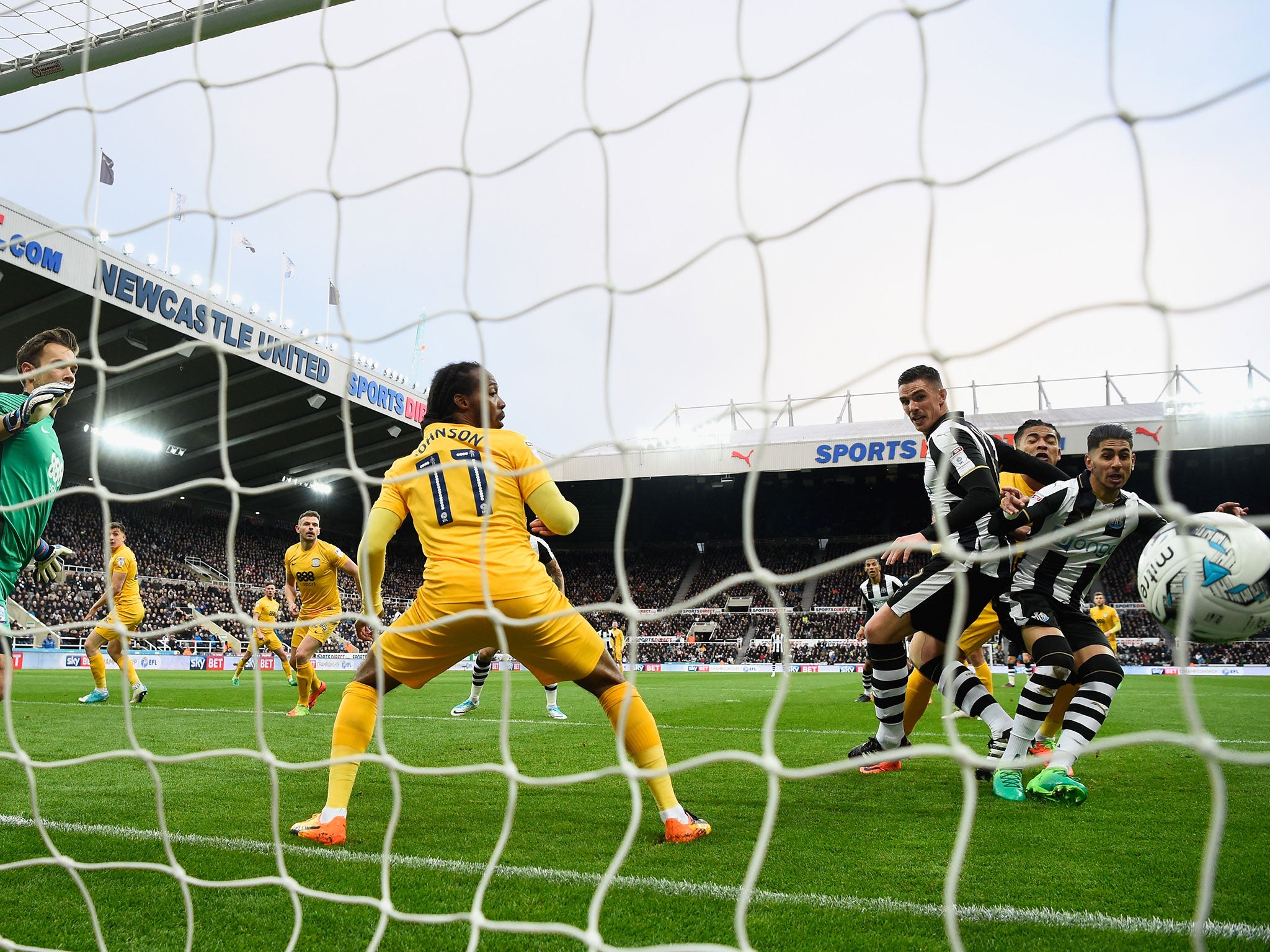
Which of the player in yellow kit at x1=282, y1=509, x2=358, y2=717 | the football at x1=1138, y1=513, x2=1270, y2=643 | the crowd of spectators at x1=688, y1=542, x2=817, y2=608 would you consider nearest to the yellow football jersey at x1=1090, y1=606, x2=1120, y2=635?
the player in yellow kit at x1=282, y1=509, x2=358, y2=717

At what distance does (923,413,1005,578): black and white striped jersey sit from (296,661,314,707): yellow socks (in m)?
6.28

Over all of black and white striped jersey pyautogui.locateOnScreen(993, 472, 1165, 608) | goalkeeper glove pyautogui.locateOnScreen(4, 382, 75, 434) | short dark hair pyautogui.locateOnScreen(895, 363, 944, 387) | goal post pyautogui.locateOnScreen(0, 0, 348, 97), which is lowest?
black and white striped jersey pyautogui.locateOnScreen(993, 472, 1165, 608)

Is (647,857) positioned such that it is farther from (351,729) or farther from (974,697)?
(974,697)

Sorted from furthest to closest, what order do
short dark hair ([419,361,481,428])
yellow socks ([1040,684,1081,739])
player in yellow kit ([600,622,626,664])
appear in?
1. player in yellow kit ([600,622,626,664])
2. yellow socks ([1040,684,1081,739])
3. short dark hair ([419,361,481,428])

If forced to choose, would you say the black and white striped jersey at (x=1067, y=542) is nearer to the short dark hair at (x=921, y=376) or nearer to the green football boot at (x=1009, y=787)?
the short dark hair at (x=921, y=376)

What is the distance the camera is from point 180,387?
918 inches

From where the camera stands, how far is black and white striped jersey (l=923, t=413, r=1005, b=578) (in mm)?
3783

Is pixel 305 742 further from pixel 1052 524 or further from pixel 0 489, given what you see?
pixel 1052 524

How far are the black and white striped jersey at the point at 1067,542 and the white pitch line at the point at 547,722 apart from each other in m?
2.86

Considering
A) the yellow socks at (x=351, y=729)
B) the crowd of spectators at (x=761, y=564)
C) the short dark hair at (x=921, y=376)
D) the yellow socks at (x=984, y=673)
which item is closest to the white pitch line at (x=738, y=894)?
the yellow socks at (x=351, y=729)

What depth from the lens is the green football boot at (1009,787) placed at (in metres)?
3.88

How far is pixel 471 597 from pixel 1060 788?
2.78 meters

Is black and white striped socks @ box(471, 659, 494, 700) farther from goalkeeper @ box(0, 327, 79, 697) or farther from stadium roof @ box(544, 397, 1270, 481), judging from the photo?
stadium roof @ box(544, 397, 1270, 481)

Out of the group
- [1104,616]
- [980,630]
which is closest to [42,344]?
[980,630]
